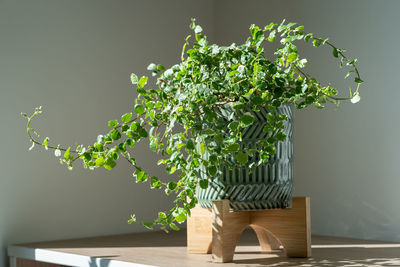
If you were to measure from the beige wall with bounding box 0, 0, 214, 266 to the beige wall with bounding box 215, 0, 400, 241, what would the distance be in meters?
0.53

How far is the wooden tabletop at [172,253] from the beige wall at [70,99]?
0.10 metres

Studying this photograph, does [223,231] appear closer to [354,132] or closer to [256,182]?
[256,182]

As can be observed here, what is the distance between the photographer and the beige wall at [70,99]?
1699 millimetres

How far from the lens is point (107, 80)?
1946mm

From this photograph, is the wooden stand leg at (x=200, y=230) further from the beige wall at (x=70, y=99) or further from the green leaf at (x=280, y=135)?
the beige wall at (x=70, y=99)

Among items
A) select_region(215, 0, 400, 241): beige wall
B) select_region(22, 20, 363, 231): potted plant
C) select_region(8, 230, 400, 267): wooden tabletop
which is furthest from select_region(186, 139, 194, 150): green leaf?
select_region(215, 0, 400, 241): beige wall

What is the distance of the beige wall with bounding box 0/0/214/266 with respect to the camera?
5.57 feet

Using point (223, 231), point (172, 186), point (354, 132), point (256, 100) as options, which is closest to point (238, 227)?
point (223, 231)

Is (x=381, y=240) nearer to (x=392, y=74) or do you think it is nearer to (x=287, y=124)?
(x=392, y=74)

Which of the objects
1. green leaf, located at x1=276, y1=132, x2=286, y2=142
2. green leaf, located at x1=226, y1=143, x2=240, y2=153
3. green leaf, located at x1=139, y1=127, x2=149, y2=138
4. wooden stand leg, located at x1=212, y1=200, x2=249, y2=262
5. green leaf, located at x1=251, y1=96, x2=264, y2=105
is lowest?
wooden stand leg, located at x1=212, y1=200, x2=249, y2=262

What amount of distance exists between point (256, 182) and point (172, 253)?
0.33 metres

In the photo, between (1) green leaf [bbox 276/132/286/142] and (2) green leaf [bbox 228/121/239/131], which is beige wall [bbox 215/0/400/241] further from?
(2) green leaf [bbox 228/121/239/131]

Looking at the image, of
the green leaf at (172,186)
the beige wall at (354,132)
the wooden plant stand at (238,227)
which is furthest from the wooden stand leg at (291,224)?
the beige wall at (354,132)

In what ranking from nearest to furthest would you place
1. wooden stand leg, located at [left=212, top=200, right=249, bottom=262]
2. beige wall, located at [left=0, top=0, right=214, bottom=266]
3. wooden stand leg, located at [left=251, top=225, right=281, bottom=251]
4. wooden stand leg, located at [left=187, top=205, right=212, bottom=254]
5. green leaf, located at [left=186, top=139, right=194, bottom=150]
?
green leaf, located at [left=186, top=139, right=194, bottom=150] → wooden stand leg, located at [left=212, top=200, right=249, bottom=262] → wooden stand leg, located at [left=187, top=205, right=212, bottom=254] → wooden stand leg, located at [left=251, top=225, right=281, bottom=251] → beige wall, located at [left=0, top=0, right=214, bottom=266]
